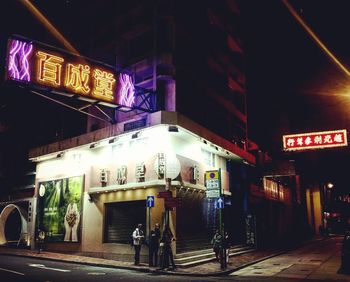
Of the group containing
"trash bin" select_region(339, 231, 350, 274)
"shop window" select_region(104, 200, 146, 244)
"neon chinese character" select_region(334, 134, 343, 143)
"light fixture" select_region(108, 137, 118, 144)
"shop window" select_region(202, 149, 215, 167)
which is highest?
"neon chinese character" select_region(334, 134, 343, 143)

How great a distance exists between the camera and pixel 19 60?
14031mm

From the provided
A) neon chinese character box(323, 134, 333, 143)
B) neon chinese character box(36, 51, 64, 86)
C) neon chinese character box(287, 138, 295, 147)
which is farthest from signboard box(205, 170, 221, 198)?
neon chinese character box(287, 138, 295, 147)

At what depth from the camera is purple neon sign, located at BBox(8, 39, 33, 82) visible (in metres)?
13.7

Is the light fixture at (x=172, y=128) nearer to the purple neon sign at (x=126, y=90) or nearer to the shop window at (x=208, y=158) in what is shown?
the purple neon sign at (x=126, y=90)

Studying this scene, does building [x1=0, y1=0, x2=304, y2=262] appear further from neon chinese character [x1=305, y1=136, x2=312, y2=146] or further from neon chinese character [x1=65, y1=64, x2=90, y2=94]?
neon chinese character [x1=305, y1=136, x2=312, y2=146]

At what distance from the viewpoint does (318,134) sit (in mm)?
29156

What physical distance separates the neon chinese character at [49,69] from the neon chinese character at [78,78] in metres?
0.41

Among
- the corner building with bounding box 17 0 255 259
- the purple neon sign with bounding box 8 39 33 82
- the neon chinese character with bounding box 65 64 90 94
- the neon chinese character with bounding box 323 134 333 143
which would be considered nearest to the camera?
the purple neon sign with bounding box 8 39 33 82

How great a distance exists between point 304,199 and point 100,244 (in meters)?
39.7

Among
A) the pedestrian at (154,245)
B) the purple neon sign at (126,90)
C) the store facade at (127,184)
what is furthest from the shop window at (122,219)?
the purple neon sign at (126,90)

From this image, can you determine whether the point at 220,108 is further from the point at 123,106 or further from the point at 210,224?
the point at 123,106

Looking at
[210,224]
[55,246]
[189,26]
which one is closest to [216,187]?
[210,224]

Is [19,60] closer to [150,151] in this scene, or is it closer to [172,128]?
[172,128]

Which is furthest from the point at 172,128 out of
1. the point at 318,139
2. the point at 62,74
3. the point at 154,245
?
the point at 318,139
